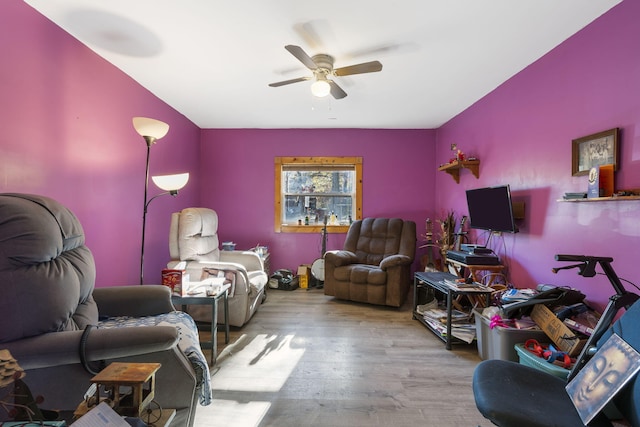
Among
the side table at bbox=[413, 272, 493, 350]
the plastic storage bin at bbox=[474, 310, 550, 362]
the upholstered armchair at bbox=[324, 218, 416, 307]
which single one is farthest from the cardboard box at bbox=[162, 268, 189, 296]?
the plastic storage bin at bbox=[474, 310, 550, 362]

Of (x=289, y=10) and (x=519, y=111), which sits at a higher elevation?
(x=289, y=10)

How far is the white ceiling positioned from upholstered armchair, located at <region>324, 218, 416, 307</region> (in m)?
1.65

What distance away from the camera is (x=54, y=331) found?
4.42ft

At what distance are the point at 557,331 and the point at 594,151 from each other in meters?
1.15

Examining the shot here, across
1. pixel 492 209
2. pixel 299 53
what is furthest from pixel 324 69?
pixel 492 209

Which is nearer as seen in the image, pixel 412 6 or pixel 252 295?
pixel 412 6

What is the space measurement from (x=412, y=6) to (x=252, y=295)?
267cm

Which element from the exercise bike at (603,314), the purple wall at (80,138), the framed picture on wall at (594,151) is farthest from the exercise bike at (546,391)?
the purple wall at (80,138)

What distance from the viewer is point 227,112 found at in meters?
3.99

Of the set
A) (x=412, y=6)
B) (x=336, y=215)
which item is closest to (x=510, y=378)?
(x=412, y=6)

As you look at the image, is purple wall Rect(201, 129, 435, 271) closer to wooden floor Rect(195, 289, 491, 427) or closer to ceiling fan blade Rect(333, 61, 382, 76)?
wooden floor Rect(195, 289, 491, 427)

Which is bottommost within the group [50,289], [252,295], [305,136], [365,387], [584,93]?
[365,387]

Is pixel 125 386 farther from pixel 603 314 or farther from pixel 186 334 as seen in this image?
pixel 603 314

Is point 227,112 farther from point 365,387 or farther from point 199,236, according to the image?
point 365,387
